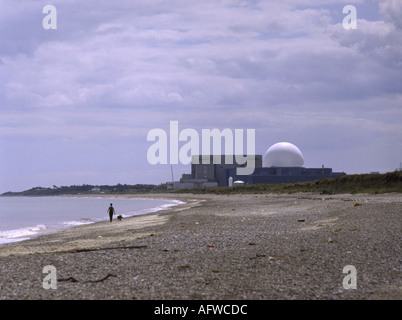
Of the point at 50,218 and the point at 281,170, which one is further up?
the point at 281,170

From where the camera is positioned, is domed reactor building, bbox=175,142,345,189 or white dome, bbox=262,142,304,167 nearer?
domed reactor building, bbox=175,142,345,189

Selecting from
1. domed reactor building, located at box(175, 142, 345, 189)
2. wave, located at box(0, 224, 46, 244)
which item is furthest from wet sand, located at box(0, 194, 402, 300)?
domed reactor building, located at box(175, 142, 345, 189)

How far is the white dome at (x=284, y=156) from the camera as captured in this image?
122 m

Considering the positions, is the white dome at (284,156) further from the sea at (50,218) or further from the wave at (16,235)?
the wave at (16,235)

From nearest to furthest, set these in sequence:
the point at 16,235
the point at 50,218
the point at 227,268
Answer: the point at 227,268 → the point at 16,235 → the point at 50,218

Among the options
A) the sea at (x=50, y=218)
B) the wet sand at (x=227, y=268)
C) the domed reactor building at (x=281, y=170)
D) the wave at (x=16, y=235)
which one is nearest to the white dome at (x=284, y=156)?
the domed reactor building at (x=281, y=170)

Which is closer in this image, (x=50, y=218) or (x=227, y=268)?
(x=227, y=268)

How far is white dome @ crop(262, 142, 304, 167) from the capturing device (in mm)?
121938

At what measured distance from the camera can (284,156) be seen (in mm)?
122312

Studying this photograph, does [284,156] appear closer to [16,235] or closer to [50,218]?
[50,218]

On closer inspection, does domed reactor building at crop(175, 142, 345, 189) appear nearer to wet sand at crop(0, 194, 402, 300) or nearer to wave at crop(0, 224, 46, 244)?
wave at crop(0, 224, 46, 244)

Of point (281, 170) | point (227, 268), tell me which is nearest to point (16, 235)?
point (227, 268)

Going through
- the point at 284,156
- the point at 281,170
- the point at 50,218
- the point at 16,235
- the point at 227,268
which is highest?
the point at 284,156
